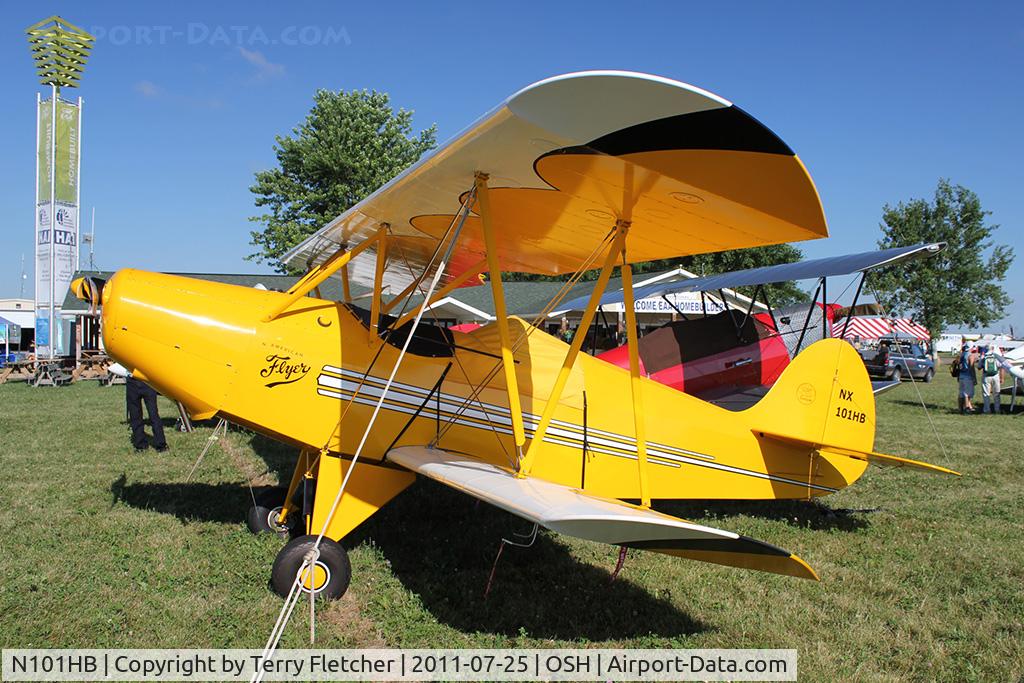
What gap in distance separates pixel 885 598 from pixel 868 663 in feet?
3.49

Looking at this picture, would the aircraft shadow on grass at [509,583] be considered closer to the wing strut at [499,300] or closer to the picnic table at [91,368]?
the wing strut at [499,300]

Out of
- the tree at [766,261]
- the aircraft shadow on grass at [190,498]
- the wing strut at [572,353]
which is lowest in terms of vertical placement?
the aircraft shadow on grass at [190,498]

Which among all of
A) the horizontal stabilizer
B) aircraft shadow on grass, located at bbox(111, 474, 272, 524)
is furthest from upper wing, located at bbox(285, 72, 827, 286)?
aircraft shadow on grass, located at bbox(111, 474, 272, 524)

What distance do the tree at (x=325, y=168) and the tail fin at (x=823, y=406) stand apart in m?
25.3

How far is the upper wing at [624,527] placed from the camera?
272 cm

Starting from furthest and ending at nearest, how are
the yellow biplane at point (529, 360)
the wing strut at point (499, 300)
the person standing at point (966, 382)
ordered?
the person standing at point (966, 382) < the wing strut at point (499, 300) < the yellow biplane at point (529, 360)

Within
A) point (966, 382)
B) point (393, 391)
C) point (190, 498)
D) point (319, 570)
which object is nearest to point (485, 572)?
point (319, 570)

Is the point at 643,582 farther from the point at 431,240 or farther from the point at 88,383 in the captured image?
the point at 88,383

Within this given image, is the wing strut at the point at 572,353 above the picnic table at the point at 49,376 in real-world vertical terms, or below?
above

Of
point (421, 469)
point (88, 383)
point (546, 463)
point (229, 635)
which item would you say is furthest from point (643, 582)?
point (88, 383)

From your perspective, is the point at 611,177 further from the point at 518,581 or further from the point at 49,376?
the point at 49,376

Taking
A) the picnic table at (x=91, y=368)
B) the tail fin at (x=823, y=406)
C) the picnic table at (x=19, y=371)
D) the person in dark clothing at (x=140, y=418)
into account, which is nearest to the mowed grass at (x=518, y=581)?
the tail fin at (x=823, y=406)

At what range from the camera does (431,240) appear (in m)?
5.54

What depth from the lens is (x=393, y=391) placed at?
15.6 feet
